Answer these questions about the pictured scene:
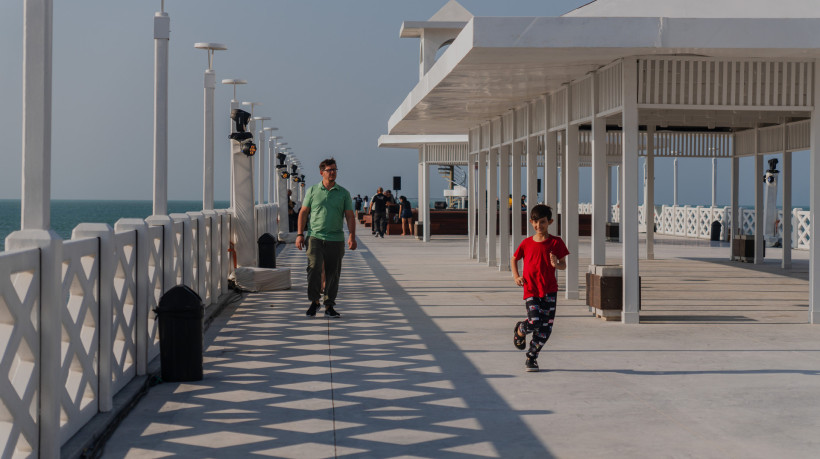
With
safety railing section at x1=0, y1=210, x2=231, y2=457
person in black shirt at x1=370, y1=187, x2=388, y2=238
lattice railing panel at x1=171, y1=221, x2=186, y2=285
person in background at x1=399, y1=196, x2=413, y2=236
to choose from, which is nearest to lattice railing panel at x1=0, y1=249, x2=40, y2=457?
safety railing section at x1=0, y1=210, x2=231, y2=457

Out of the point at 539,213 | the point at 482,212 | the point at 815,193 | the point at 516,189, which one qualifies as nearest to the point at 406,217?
the point at 482,212

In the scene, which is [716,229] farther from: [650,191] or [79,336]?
[79,336]

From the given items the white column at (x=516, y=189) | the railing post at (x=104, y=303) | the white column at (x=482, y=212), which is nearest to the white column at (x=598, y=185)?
the white column at (x=516, y=189)

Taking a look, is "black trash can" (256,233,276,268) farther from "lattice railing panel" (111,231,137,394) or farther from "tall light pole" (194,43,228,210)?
"lattice railing panel" (111,231,137,394)

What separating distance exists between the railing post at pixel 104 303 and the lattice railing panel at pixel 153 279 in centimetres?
173

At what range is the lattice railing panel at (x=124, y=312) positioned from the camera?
269 inches

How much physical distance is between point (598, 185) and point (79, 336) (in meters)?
7.89

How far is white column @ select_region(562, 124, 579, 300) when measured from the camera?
13570mm

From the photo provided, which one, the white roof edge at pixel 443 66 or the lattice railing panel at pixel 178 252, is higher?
the white roof edge at pixel 443 66

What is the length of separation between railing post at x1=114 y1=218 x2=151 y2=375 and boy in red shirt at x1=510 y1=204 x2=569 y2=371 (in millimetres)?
2854

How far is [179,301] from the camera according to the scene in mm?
7621

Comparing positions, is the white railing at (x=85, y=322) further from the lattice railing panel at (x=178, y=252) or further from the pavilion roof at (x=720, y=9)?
the pavilion roof at (x=720, y=9)

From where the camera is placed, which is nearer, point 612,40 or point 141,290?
point 141,290

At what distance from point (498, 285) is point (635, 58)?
222 inches
